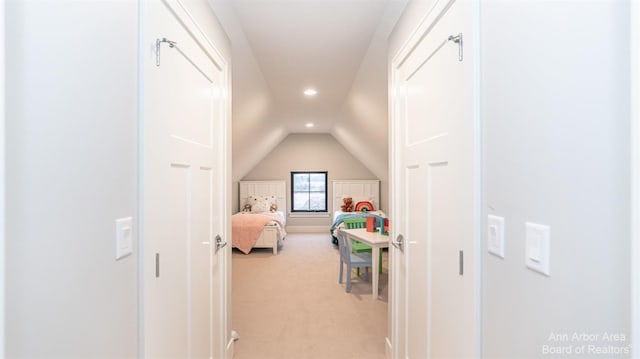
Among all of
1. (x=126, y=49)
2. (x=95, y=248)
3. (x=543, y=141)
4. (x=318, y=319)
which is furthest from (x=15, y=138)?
(x=318, y=319)

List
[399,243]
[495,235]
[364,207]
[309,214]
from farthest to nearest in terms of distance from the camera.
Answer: [309,214] → [364,207] → [399,243] → [495,235]

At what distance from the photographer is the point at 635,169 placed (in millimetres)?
Result: 508

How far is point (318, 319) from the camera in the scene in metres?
2.80

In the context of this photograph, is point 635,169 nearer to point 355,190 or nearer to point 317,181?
point 355,190

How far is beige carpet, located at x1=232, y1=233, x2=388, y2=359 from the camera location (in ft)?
7.62

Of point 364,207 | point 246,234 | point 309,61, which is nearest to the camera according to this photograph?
point 309,61

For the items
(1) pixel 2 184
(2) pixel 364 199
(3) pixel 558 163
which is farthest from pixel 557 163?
(2) pixel 364 199

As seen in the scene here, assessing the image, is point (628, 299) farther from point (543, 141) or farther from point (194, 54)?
point (194, 54)

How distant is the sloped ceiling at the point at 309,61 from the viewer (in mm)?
1995

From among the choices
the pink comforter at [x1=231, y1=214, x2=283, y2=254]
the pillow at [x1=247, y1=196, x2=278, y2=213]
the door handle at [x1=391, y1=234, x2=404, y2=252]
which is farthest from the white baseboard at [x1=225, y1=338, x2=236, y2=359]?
the pillow at [x1=247, y1=196, x2=278, y2=213]

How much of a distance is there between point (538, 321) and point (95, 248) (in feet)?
3.82

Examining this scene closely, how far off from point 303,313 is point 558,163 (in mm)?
2691

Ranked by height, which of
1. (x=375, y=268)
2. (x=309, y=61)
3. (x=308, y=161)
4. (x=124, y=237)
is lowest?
(x=375, y=268)

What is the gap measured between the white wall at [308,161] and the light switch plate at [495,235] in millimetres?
6835
